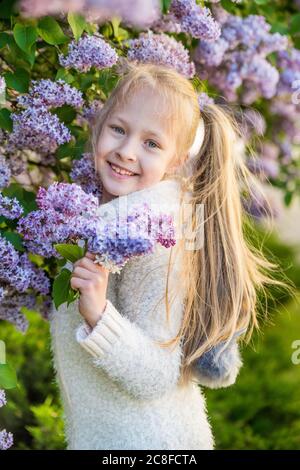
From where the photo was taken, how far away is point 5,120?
224 cm

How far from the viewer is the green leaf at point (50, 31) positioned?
2195mm

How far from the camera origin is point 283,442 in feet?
12.8

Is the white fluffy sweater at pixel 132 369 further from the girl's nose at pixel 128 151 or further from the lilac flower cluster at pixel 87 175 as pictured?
the lilac flower cluster at pixel 87 175

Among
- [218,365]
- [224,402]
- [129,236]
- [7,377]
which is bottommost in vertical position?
[224,402]

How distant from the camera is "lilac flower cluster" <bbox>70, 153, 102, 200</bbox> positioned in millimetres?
2312

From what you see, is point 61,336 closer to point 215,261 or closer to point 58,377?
point 58,377

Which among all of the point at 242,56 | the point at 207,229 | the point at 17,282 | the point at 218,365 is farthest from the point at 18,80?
the point at 242,56

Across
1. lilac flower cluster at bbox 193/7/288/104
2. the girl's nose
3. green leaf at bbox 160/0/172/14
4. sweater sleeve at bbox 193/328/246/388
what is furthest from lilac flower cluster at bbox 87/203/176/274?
lilac flower cluster at bbox 193/7/288/104

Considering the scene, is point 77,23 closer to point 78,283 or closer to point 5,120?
point 5,120

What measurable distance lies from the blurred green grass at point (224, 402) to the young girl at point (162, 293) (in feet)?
3.61

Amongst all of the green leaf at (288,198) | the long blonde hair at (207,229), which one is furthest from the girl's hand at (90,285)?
the green leaf at (288,198)

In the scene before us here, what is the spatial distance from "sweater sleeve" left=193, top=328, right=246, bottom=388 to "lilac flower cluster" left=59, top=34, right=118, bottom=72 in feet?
2.62

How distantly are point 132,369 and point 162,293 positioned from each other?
0.21 metres

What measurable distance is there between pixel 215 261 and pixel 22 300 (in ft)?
1.93
